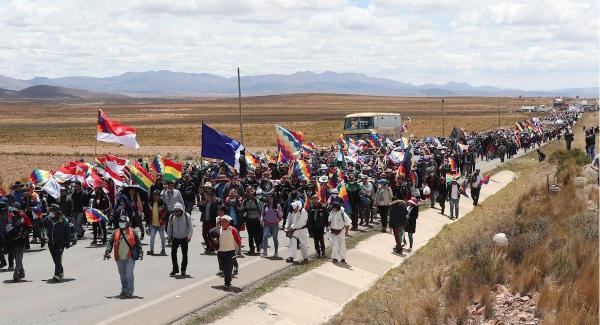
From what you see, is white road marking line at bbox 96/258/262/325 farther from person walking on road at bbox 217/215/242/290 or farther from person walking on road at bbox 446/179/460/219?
person walking on road at bbox 446/179/460/219

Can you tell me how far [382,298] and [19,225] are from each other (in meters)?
6.61

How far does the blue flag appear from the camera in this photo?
856 inches

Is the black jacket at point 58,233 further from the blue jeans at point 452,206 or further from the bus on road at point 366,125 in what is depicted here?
the bus on road at point 366,125

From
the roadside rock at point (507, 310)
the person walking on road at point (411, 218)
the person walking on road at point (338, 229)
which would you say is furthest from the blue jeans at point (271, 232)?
the roadside rock at point (507, 310)

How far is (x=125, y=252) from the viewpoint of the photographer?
42.6 ft

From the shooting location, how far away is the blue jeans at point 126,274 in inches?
515

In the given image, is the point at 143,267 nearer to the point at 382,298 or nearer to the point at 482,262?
the point at 382,298

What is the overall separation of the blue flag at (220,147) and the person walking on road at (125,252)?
28.3 feet

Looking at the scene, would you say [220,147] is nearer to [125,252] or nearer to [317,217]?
[317,217]

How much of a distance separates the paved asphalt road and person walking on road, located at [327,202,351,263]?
108 cm

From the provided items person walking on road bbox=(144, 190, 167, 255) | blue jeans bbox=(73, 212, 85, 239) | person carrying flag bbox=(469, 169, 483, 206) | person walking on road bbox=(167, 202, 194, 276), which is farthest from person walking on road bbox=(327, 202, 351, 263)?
person carrying flag bbox=(469, 169, 483, 206)

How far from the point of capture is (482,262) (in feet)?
42.1

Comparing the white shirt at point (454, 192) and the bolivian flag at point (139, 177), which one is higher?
the bolivian flag at point (139, 177)

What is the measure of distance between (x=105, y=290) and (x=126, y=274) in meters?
0.84
